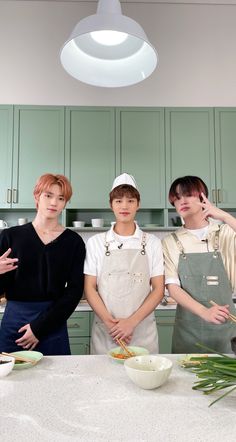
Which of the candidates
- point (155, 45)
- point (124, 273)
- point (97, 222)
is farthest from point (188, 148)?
point (124, 273)

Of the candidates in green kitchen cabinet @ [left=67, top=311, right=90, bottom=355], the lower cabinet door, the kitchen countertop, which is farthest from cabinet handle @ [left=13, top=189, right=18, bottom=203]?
the kitchen countertop

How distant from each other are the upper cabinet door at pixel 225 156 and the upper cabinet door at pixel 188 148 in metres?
0.06

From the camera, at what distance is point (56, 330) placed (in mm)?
1492

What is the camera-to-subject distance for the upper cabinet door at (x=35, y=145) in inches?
118

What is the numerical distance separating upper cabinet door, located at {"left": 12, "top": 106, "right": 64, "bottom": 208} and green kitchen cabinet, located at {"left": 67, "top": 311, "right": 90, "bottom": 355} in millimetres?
1169

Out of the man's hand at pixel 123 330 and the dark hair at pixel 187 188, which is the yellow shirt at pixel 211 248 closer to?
the dark hair at pixel 187 188

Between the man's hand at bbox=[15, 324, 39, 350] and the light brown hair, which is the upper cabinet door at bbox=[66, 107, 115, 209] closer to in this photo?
the light brown hair

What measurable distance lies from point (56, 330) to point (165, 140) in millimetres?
2215

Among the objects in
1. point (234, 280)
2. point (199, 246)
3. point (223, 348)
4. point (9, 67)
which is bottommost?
point (223, 348)

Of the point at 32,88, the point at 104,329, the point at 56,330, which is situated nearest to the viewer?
the point at 56,330

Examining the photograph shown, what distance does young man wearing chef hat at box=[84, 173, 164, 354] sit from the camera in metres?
1.60

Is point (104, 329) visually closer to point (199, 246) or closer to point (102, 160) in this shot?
point (199, 246)

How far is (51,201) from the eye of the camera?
5.03ft

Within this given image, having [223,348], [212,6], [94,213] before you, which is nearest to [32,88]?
[94,213]
